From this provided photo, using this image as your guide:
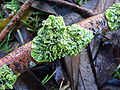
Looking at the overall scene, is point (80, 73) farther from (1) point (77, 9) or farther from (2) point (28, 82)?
(1) point (77, 9)

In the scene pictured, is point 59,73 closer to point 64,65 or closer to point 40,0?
point 64,65

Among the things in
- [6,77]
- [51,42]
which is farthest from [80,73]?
[6,77]

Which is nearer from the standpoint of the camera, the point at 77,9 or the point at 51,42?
the point at 51,42

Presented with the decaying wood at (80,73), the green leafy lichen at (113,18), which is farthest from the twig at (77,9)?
the decaying wood at (80,73)

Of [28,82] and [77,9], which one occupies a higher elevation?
[77,9]

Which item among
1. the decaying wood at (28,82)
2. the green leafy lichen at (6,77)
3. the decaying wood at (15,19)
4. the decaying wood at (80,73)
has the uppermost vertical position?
the decaying wood at (15,19)

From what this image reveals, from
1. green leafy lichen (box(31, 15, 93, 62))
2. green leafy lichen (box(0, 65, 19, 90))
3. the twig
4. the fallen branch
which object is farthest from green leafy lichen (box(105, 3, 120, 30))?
green leafy lichen (box(0, 65, 19, 90))

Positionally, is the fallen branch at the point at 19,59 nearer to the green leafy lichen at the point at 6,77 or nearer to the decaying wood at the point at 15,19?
the green leafy lichen at the point at 6,77

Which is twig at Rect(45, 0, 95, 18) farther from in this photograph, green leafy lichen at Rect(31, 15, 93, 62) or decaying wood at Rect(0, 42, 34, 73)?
decaying wood at Rect(0, 42, 34, 73)
